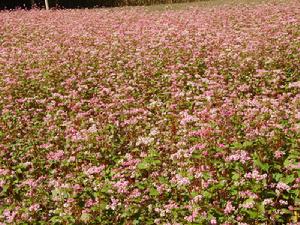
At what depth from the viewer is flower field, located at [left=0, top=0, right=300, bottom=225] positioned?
19.2 feet

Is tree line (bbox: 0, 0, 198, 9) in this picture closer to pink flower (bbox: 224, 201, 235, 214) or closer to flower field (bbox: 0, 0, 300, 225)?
flower field (bbox: 0, 0, 300, 225)

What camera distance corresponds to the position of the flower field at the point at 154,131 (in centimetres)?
584

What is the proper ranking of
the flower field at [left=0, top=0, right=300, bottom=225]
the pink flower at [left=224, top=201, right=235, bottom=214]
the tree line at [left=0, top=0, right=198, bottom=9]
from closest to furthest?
the pink flower at [left=224, top=201, right=235, bottom=214] → the flower field at [left=0, top=0, right=300, bottom=225] → the tree line at [left=0, top=0, right=198, bottom=9]

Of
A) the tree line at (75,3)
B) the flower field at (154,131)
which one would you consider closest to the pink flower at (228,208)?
the flower field at (154,131)

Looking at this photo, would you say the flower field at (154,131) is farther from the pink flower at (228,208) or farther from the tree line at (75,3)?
the tree line at (75,3)

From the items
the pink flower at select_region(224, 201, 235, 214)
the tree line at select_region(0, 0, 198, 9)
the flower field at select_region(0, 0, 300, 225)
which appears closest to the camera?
the pink flower at select_region(224, 201, 235, 214)

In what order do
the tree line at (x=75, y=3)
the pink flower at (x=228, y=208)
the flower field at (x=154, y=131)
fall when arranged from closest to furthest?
the pink flower at (x=228, y=208) < the flower field at (x=154, y=131) < the tree line at (x=75, y=3)

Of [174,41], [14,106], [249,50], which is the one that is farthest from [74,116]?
[174,41]

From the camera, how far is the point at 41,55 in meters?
16.0

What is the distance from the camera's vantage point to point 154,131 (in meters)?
7.91

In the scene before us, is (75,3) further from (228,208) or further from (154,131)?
(228,208)

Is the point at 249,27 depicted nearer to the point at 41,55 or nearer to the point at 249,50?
the point at 249,50

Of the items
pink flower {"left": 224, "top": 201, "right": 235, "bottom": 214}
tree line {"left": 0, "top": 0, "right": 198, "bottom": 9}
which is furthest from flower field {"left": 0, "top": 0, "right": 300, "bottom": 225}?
tree line {"left": 0, "top": 0, "right": 198, "bottom": 9}

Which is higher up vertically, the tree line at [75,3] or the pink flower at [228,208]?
the tree line at [75,3]
